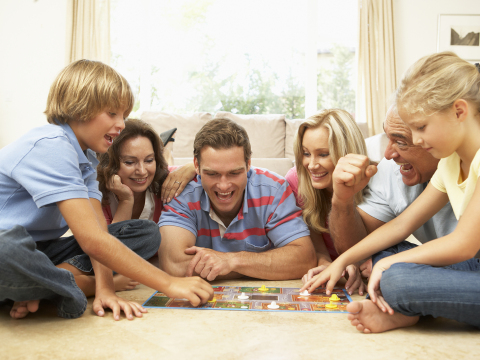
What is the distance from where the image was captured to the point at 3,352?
1.03 meters

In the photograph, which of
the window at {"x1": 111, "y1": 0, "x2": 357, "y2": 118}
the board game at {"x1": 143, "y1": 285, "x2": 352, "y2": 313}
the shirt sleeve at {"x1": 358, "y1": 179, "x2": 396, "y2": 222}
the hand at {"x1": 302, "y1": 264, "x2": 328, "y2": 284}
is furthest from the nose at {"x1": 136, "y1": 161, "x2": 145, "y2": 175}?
the window at {"x1": 111, "y1": 0, "x2": 357, "y2": 118}

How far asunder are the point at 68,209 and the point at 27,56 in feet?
14.1

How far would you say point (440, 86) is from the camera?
46.0 inches

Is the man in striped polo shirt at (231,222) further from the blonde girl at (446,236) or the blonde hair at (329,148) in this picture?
the blonde girl at (446,236)

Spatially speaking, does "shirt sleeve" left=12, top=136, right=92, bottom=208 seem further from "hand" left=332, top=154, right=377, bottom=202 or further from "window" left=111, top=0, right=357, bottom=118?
"window" left=111, top=0, right=357, bottom=118

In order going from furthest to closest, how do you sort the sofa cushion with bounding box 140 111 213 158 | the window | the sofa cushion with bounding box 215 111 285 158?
the window
the sofa cushion with bounding box 215 111 285 158
the sofa cushion with bounding box 140 111 213 158

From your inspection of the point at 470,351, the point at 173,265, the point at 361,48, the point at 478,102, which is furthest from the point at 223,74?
the point at 470,351

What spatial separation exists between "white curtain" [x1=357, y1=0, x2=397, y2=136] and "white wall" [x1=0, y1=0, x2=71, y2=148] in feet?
10.9

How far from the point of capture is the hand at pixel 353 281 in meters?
1.52

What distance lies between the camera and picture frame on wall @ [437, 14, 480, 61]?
188 inches

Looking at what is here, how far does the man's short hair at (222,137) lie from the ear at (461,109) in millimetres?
793

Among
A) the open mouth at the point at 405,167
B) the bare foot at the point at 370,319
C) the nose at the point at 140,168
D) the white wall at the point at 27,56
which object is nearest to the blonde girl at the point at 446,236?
the bare foot at the point at 370,319

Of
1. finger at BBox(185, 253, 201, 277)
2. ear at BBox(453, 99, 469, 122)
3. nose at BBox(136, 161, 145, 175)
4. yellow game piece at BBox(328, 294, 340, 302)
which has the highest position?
ear at BBox(453, 99, 469, 122)

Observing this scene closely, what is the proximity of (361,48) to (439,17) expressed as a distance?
3.08 ft
